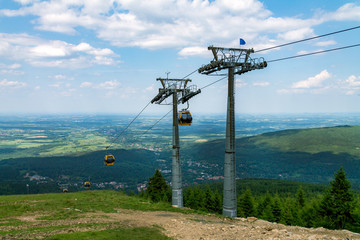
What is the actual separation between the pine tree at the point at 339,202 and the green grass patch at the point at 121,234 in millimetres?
30476

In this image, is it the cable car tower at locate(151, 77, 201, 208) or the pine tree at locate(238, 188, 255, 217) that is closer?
the cable car tower at locate(151, 77, 201, 208)

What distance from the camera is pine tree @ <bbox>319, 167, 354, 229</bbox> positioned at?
36.6 m

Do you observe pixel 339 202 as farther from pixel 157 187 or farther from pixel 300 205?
pixel 157 187

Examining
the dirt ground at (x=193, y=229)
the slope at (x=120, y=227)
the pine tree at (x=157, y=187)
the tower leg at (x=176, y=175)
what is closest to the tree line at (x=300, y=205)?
the pine tree at (x=157, y=187)

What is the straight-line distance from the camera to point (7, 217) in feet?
77.0

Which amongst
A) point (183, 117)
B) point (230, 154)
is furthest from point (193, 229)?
point (183, 117)

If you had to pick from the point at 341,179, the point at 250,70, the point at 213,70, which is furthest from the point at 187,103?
the point at 341,179

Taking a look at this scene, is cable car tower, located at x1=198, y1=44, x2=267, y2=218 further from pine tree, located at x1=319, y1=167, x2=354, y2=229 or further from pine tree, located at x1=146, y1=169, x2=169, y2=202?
pine tree, located at x1=146, y1=169, x2=169, y2=202

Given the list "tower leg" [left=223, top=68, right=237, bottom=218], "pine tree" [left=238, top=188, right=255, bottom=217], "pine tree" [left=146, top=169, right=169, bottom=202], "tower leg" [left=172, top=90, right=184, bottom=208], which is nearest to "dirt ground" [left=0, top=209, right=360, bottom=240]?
"tower leg" [left=223, top=68, right=237, bottom=218]

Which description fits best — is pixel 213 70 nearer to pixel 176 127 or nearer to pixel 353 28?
pixel 176 127

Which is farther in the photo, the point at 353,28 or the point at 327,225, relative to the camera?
the point at 327,225

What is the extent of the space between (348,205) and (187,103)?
89.7 feet

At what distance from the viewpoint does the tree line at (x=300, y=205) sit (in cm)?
3684

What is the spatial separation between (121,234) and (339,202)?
111 ft
